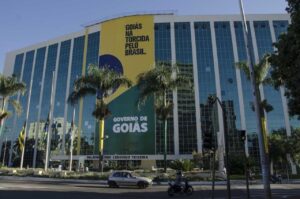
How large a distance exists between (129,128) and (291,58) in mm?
50083

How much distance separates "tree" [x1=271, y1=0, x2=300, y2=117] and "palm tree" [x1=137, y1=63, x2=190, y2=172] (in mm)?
18834

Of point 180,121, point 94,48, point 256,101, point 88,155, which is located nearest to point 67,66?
point 94,48

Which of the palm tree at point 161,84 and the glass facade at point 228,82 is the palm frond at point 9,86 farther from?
the glass facade at point 228,82

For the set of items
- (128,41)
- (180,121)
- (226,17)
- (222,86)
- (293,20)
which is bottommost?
(293,20)

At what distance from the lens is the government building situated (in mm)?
62000

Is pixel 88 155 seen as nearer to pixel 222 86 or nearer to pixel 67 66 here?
pixel 67 66

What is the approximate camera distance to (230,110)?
205 ft

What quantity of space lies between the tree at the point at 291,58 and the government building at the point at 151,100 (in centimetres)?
4199

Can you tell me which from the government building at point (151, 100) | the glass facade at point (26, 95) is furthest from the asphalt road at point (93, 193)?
the glass facade at point (26, 95)

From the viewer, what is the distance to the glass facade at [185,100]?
202ft

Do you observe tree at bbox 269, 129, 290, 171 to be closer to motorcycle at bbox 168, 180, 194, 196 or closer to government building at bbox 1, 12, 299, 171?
government building at bbox 1, 12, 299, 171

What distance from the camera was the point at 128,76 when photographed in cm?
6600

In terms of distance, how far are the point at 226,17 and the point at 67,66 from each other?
1413 inches

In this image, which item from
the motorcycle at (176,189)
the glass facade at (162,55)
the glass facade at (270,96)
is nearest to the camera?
the motorcycle at (176,189)
